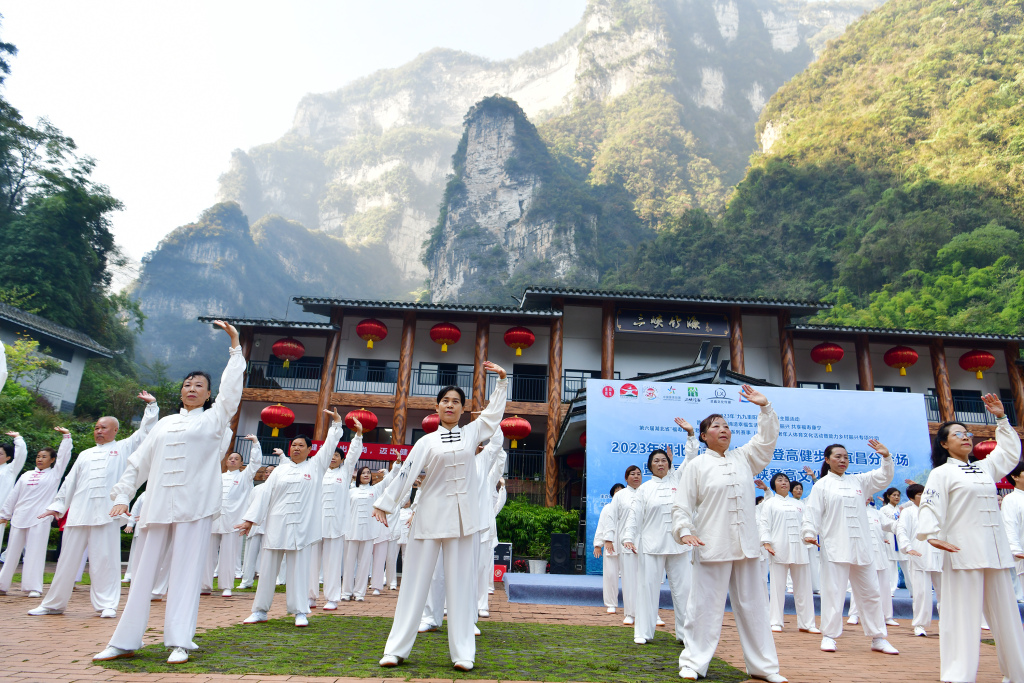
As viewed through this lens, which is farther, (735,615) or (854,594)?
(854,594)

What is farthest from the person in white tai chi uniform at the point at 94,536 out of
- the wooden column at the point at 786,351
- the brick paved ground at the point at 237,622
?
the wooden column at the point at 786,351

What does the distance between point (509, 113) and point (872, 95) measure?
29859 mm

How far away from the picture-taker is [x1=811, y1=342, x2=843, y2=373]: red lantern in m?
16.3

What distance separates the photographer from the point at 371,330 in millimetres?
16359

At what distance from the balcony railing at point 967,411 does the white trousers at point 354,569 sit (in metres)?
15.8

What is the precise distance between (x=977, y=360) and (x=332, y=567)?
→ 57.0ft

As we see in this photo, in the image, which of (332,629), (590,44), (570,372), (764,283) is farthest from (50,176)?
(590,44)

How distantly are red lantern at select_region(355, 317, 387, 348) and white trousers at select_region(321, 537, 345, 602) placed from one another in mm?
9472

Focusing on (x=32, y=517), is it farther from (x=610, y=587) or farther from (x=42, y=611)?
(x=610, y=587)

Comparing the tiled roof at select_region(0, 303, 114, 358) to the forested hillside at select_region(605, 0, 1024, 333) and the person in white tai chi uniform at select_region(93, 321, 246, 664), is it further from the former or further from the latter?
the forested hillside at select_region(605, 0, 1024, 333)

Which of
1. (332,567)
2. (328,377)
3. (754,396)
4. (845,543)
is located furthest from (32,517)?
(328,377)

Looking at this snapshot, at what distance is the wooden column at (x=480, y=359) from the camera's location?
1582 centimetres

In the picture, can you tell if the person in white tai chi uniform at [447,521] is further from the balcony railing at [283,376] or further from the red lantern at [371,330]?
the balcony railing at [283,376]

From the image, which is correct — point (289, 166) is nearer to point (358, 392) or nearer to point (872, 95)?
point (872, 95)
